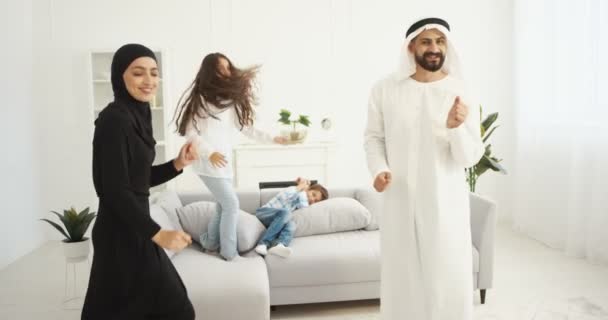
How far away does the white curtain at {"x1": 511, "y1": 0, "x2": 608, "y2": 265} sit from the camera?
4.27 metres

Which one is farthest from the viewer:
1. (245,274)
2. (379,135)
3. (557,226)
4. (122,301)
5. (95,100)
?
(95,100)

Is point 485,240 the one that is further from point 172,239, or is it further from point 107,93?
point 107,93

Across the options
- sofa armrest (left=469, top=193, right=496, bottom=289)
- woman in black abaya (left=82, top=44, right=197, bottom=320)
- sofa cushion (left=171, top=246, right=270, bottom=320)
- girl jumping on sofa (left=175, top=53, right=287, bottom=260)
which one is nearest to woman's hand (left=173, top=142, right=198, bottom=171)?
woman in black abaya (left=82, top=44, right=197, bottom=320)

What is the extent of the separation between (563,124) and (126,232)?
3956 millimetres

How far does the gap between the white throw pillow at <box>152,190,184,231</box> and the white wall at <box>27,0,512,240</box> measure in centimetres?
162

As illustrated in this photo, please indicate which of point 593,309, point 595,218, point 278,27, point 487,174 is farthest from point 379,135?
point 487,174

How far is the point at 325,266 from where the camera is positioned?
11.0ft

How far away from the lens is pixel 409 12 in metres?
5.69

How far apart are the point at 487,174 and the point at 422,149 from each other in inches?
142

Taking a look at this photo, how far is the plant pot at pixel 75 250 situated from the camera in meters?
3.47

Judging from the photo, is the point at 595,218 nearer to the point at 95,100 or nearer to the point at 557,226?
the point at 557,226

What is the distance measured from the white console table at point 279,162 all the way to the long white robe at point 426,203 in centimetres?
263

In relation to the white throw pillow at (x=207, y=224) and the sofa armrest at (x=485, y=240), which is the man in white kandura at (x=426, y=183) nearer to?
the sofa armrest at (x=485, y=240)

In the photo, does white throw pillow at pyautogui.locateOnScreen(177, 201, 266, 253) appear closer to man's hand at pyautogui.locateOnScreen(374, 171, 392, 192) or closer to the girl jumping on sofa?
the girl jumping on sofa
